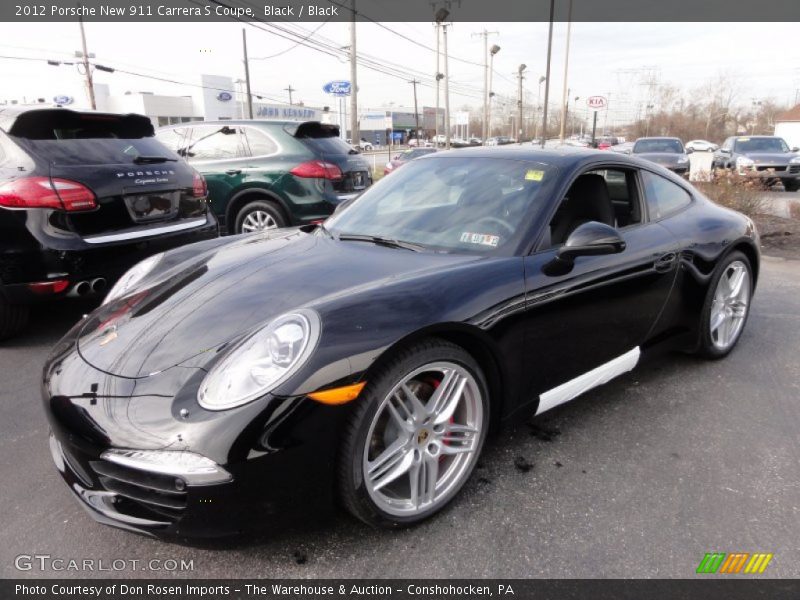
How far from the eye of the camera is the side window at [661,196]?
3.22 m

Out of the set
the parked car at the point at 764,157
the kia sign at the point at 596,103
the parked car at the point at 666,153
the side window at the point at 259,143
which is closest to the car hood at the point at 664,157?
the parked car at the point at 666,153

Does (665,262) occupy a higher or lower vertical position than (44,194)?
lower

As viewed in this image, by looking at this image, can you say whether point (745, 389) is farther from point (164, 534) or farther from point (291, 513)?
point (164, 534)

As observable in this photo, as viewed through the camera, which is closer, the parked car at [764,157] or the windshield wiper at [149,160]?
the windshield wiper at [149,160]

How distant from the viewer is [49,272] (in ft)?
11.8

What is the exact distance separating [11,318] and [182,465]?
9.66ft

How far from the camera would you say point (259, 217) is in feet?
21.2

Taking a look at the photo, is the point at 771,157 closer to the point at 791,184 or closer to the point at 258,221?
the point at 791,184

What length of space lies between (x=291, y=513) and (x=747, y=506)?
5.97 ft

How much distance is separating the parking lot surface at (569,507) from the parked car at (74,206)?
2.34 feet

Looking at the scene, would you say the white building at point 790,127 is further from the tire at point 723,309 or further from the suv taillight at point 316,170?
the tire at point 723,309

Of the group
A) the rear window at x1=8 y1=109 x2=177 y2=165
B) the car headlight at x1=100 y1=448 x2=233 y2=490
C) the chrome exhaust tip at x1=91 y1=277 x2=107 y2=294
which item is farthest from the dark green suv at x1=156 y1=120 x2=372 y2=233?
the car headlight at x1=100 y1=448 x2=233 y2=490

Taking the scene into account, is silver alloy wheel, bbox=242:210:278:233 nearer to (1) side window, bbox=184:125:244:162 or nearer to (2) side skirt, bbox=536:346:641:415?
(1) side window, bbox=184:125:244:162
